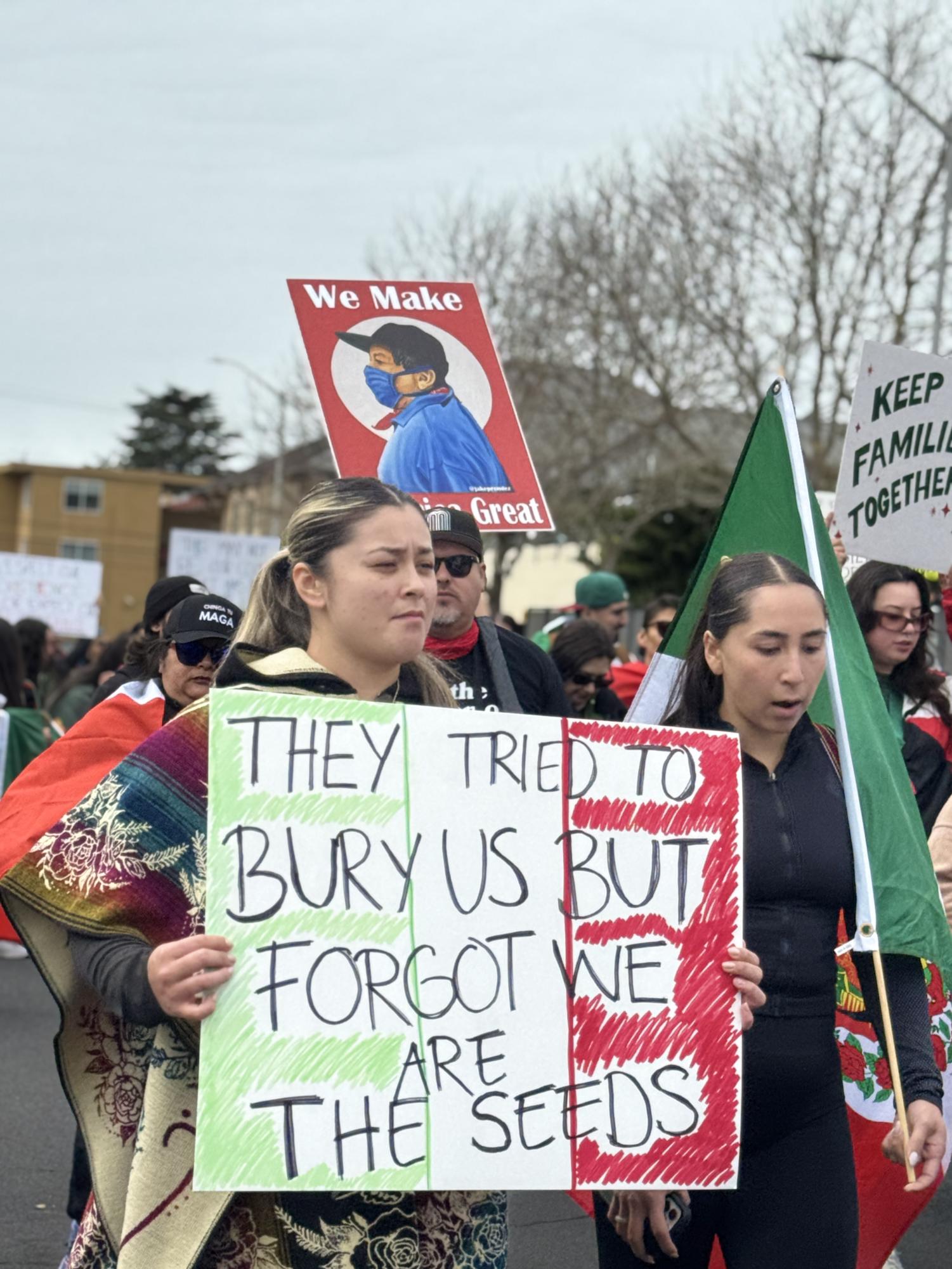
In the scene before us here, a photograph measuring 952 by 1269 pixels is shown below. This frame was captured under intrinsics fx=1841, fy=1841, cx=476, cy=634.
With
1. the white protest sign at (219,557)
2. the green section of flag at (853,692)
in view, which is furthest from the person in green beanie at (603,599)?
the white protest sign at (219,557)

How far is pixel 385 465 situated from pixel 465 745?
121 inches

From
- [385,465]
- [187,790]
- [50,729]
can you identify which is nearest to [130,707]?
[385,465]

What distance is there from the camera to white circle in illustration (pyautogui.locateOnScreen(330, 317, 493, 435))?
5629mm

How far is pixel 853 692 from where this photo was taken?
332 cm

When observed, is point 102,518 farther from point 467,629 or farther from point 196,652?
point 196,652

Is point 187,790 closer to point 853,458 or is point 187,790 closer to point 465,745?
point 465,745

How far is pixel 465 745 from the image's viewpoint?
2.56m

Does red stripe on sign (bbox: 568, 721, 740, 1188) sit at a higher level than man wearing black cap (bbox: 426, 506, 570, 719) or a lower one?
lower

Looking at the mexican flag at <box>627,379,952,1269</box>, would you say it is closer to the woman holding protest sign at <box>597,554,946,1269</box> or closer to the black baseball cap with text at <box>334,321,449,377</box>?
the woman holding protest sign at <box>597,554,946,1269</box>

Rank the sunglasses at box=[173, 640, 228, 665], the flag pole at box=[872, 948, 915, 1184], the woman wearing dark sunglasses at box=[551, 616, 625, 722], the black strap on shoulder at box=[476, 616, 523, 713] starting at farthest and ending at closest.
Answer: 1. the woman wearing dark sunglasses at box=[551, 616, 625, 722]
2. the black strap on shoulder at box=[476, 616, 523, 713]
3. the sunglasses at box=[173, 640, 228, 665]
4. the flag pole at box=[872, 948, 915, 1184]

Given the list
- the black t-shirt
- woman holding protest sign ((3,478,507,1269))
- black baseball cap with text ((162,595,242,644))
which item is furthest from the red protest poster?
woman holding protest sign ((3,478,507,1269))

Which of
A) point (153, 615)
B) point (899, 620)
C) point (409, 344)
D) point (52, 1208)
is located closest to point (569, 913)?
point (153, 615)

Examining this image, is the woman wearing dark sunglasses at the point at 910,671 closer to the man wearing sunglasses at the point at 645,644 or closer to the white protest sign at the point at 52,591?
the man wearing sunglasses at the point at 645,644

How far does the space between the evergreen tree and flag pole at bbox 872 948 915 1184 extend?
79048 millimetres
